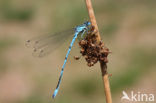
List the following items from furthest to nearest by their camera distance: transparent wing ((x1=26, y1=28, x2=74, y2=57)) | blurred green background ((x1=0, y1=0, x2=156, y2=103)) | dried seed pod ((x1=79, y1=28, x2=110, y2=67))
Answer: blurred green background ((x1=0, y1=0, x2=156, y2=103)) → transparent wing ((x1=26, y1=28, x2=74, y2=57)) → dried seed pod ((x1=79, y1=28, x2=110, y2=67))

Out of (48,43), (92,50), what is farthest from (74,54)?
(92,50)

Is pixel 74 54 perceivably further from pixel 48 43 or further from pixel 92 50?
pixel 92 50

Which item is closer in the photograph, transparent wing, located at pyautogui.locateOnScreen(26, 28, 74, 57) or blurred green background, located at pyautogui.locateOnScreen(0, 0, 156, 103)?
transparent wing, located at pyautogui.locateOnScreen(26, 28, 74, 57)

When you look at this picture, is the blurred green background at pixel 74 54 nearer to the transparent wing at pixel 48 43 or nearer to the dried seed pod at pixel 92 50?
the transparent wing at pixel 48 43

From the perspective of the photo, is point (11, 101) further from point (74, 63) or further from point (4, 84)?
point (74, 63)

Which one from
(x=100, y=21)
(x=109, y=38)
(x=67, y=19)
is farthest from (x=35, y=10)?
(x=109, y=38)

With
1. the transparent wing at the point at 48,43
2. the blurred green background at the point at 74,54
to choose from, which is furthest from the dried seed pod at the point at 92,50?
the blurred green background at the point at 74,54

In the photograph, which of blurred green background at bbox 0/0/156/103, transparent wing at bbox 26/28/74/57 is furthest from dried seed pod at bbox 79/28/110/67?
blurred green background at bbox 0/0/156/103

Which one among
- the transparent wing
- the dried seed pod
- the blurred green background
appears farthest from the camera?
the blurred green background

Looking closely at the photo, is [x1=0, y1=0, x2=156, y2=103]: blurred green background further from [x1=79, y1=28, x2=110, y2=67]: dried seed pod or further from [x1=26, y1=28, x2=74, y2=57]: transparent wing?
[x1=79, y1=28, x2=110, y2=67]: dried seed pod
